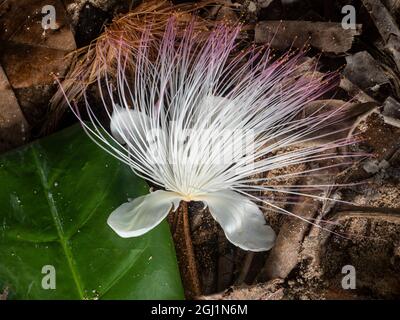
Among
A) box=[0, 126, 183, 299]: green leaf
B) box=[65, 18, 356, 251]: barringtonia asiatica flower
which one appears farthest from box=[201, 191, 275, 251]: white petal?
box=[0, 126, 183, 299]: green leaf

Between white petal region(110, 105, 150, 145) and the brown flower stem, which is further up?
white petal region(110, 105, 150, 145)

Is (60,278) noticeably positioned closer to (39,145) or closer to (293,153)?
(39,145)

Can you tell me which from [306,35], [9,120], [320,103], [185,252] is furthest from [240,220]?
[9,120]

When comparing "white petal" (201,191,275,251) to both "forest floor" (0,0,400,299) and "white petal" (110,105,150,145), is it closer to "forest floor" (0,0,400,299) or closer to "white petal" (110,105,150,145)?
"forest floor" (0,0,400,299)

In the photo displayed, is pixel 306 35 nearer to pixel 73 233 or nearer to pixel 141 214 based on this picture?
pixel 141 214

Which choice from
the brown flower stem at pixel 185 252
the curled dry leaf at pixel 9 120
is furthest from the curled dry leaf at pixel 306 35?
the curled dry leaf at pixel 9 120
